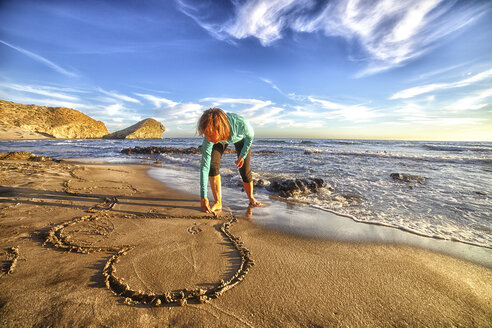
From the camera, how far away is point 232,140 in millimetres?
3186

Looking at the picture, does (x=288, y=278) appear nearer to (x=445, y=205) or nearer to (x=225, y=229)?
(x=225, y=229)

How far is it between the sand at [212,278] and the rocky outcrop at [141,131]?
8396cm

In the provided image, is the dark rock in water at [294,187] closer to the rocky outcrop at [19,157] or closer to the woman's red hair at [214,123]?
the woman's red hair at [214,123]

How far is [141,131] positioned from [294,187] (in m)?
86.9

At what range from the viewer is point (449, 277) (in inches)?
68.0

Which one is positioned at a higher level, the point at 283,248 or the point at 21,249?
the point at 21,249

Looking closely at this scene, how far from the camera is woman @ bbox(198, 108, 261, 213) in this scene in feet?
8.86

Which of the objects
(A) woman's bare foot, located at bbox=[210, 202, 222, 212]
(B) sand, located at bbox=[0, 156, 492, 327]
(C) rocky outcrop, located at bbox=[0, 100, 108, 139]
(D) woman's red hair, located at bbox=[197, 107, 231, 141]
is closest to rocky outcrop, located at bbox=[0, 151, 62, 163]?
(B) sand, located at bbox=[0, 156, 492, 327]

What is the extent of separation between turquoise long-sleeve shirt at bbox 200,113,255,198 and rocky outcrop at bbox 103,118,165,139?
275 ft

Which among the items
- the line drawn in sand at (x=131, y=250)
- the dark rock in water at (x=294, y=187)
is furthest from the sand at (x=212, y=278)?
the dark rock in water at (x=294, y=187)

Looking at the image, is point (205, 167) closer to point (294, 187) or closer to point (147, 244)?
point (147, 244)

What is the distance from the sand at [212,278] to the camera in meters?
1.24


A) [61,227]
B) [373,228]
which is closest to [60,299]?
[61,227]

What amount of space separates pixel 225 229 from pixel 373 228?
2.06 m
